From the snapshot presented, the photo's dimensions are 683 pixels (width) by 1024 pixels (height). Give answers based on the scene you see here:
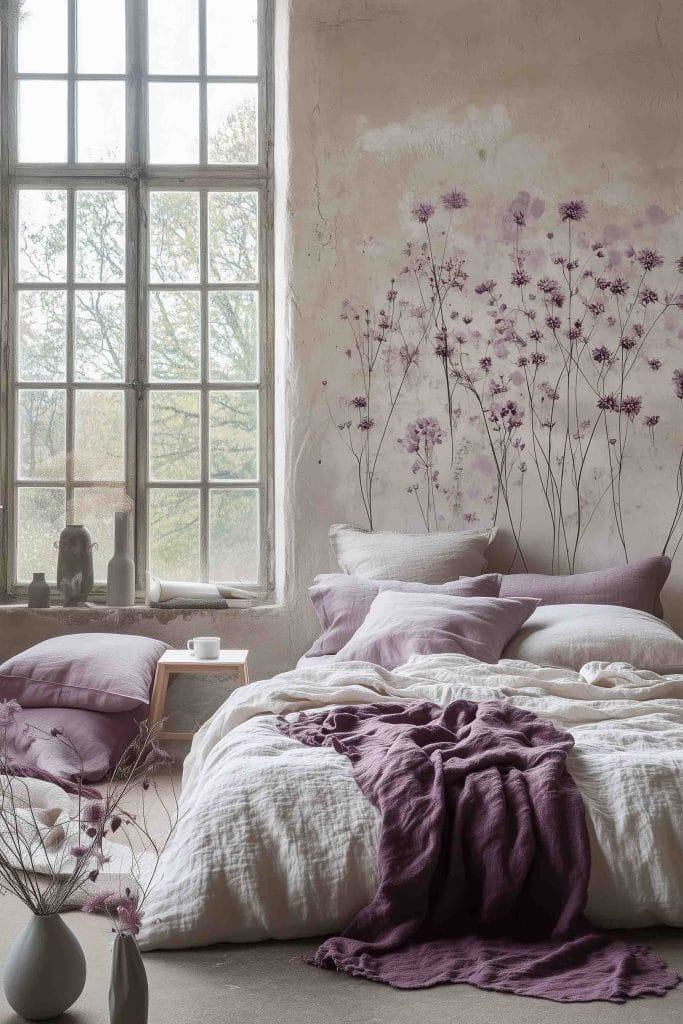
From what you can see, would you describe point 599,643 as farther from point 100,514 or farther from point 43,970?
point 100,514

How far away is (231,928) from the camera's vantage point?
2.02m

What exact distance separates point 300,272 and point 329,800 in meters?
2.99

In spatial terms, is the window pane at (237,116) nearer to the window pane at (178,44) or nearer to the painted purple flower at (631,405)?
the window pane at (178,44)

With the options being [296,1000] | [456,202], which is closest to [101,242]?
[456,202]

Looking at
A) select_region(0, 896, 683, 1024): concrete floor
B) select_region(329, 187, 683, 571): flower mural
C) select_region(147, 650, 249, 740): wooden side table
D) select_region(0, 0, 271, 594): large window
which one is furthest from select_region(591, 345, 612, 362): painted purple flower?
select_region(0, 896, 683, 1024): concrete floor

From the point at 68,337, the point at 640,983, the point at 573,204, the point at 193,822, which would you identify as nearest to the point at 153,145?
the point at 68,337

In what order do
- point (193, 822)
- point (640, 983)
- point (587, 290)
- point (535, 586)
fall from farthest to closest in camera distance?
point (587, 290) → point (535, 586) → point (193, 822) → point (640, 983)

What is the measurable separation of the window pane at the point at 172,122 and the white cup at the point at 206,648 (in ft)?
7.57

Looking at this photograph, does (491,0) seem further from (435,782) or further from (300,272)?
(435,782)

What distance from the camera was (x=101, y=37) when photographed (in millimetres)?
4988

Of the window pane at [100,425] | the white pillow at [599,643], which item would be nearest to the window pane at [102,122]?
the window pane at [100,425]

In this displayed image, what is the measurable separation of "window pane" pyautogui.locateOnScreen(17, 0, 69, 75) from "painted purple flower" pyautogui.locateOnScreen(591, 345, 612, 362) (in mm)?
2781

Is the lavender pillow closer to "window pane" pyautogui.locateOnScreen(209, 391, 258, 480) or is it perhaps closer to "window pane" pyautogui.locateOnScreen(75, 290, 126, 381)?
"window pane" pyautogui.locateOnScreen(209, 391, 258, 480)

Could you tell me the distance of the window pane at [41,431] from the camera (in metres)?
4.91
